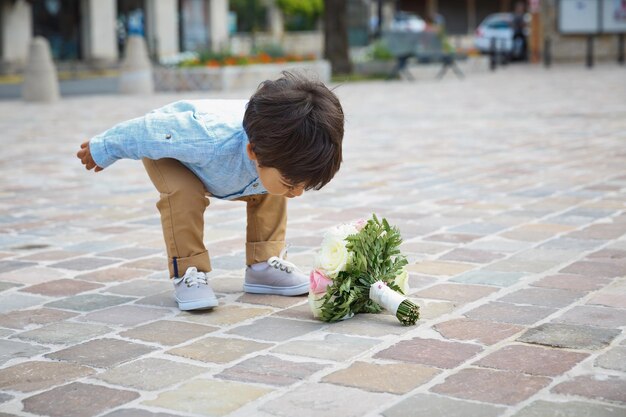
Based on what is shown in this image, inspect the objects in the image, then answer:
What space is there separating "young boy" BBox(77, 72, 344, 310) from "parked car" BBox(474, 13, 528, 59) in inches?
1184

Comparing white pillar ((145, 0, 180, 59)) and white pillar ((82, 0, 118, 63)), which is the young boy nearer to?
white pillar ((82, 0, 118, 63))

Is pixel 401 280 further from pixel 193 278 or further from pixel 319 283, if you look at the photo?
pixel 193 278

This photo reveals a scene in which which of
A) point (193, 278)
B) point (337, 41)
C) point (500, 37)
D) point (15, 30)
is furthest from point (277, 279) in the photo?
point (500, 37)

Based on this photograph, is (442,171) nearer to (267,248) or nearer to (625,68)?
(267,248)

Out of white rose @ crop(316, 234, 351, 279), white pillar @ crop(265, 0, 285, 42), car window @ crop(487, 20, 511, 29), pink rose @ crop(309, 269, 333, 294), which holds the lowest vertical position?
pink rose @ crop(309, 269, 333, 294)

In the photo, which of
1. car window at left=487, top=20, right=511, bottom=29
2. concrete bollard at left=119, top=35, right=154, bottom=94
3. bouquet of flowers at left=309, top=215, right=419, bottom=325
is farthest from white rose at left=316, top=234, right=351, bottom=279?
car window at left=487, top=20, right=511, bottom=29

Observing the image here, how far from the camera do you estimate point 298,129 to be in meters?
3.36

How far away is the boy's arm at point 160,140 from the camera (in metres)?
3.67

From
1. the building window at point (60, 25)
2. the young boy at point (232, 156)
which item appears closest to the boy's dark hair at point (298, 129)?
the young boy at point (232, 156)

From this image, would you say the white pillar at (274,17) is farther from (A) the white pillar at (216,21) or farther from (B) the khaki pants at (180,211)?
(B) the khaki pants at (180,211)

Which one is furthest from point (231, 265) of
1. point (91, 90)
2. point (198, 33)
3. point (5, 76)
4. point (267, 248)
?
point (198, 33)

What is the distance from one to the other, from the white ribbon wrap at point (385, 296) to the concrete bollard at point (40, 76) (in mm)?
14797

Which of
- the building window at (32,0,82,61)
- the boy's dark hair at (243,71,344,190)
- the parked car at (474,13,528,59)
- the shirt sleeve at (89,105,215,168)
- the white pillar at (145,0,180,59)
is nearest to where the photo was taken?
the boy's dark hair at (243,71,344,190)

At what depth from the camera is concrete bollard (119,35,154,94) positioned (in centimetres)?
1944
